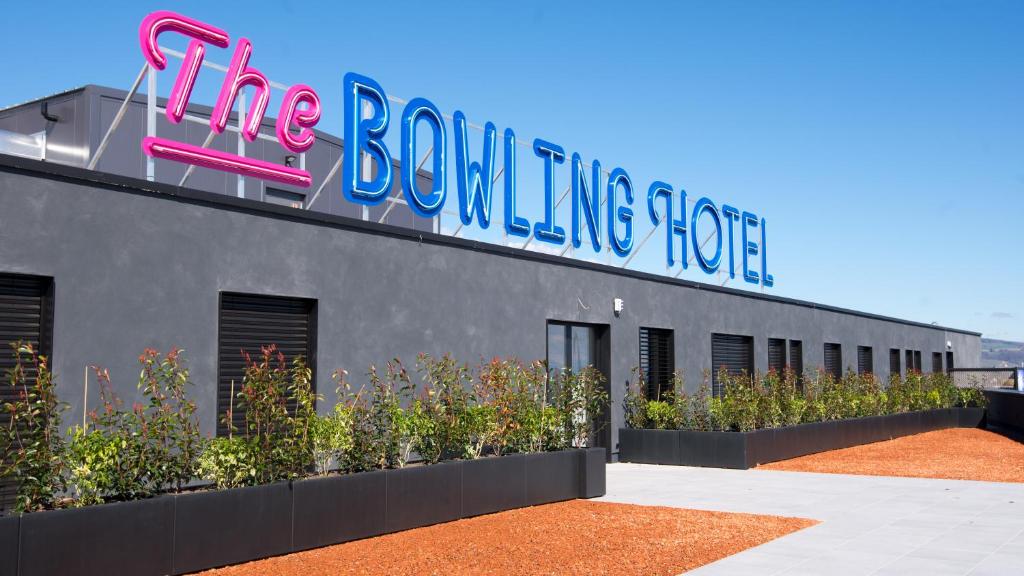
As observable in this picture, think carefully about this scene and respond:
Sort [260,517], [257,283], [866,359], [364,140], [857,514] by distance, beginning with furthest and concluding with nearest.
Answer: [866,359], [364,140], [857,514], [257,283], [260,517]

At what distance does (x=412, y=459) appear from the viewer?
1442 cm

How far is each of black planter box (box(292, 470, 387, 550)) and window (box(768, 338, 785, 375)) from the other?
61.7ft

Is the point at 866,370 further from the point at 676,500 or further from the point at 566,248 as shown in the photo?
the point at 676,500

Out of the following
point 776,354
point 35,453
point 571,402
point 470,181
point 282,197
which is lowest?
point 35,453

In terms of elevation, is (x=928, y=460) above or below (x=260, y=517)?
below

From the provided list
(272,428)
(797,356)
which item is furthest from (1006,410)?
(272,428)

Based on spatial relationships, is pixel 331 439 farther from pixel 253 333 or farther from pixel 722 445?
pixel 722 445

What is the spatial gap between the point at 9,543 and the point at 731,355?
814 inches

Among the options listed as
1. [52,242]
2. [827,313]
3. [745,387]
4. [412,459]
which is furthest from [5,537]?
[827,313]

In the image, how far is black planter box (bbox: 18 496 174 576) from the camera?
315 inches

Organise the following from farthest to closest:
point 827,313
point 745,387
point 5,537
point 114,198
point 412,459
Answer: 1. point 827,313
2. point 745,387
3. point 412,459
4. point 114,198
5. point 5,537

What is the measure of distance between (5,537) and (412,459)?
7143 millimetres

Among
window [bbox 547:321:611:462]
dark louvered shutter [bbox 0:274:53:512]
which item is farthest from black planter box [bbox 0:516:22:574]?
window [bbox 547:321:611:462]

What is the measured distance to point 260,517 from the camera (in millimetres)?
9938
